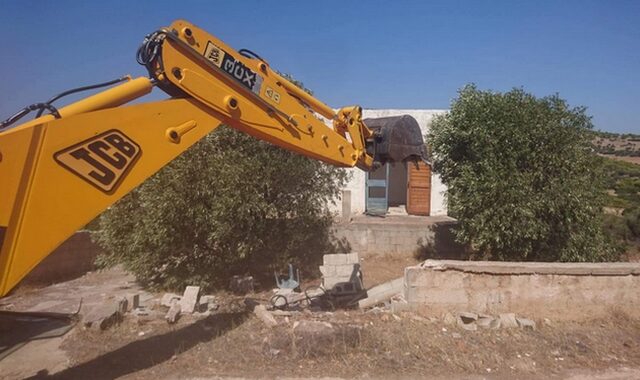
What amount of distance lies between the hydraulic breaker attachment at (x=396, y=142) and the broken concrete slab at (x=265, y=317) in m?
2.50

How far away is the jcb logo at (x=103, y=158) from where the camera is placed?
3.90m

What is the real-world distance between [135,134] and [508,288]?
5530 mm

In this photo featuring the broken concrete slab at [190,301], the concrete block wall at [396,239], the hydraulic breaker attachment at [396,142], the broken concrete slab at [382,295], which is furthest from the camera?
the concrete block wall at [396,239]

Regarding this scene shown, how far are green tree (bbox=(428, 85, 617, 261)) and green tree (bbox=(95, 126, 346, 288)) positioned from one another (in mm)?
3122

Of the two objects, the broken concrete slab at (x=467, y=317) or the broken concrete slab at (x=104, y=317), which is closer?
the broken concrete slab at (x=104, y=317)

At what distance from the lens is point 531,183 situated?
32.4ft

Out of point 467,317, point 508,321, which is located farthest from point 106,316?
point 508,321

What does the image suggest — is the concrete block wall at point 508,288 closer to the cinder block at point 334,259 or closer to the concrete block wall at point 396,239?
the cinder block at point 334,259

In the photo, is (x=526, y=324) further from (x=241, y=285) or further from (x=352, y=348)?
(x=241, y=285)

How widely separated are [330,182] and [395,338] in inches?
193

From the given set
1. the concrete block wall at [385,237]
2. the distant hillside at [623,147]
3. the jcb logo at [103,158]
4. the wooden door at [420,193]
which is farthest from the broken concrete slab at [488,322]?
the distant hillside at [623,147]

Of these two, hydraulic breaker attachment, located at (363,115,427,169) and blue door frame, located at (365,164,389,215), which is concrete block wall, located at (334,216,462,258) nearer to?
blue door frame, located at (365,164,389,215)

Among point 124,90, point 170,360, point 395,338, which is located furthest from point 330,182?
point 124,90

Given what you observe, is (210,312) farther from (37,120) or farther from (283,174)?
(37,120)
